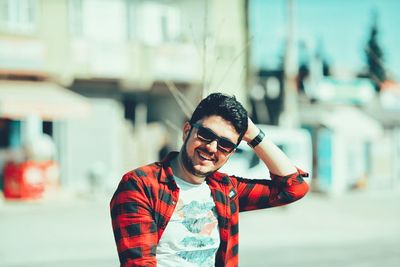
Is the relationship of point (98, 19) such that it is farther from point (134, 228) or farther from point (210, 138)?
point (134, 228)

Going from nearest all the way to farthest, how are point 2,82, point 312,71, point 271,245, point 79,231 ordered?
point 271,245 → point 79,231 → point 2,82 → point 312,71

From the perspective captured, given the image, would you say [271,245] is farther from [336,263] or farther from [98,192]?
[98,192]

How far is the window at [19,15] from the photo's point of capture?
1731 centimetres

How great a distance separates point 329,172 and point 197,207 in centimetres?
1672

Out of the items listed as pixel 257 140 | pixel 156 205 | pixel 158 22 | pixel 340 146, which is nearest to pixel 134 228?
pixel 156 205

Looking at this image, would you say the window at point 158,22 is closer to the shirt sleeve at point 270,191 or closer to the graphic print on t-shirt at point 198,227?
the shirt sleeve at point 270,191

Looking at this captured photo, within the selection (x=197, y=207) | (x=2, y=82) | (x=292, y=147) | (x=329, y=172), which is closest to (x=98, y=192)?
(x=2, y=82)

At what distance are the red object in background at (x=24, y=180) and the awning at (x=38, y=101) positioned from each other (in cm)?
141

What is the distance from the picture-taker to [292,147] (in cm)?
1585

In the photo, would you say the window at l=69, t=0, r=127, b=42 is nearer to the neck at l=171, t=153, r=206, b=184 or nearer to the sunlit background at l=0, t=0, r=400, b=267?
the sunlit background at l=0, t=0, r=400, b=267

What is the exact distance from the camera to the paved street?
349 inches

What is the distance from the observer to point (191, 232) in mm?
2262

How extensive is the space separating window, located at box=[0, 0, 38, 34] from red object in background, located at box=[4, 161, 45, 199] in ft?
14.0

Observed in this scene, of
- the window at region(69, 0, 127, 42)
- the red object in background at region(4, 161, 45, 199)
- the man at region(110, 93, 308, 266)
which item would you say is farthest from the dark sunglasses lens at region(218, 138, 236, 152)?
the window at region(69, 0, 127, 42)
